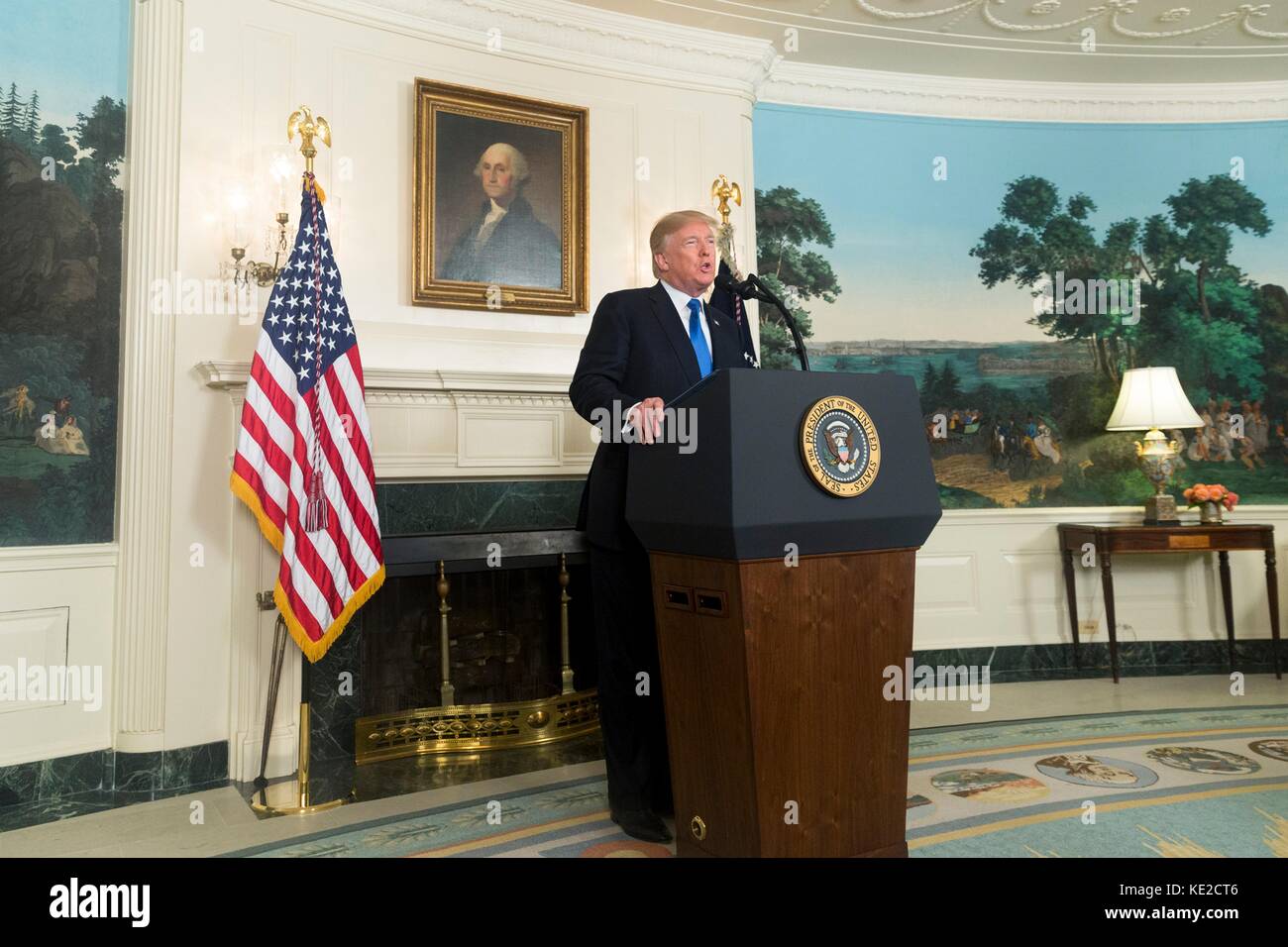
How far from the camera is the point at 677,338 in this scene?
9.04 feet

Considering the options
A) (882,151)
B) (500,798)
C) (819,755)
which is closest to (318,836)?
(500,798)

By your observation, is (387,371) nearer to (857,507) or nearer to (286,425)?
(286,425)

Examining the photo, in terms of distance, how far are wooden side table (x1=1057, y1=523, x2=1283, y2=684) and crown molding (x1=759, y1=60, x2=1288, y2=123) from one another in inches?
113

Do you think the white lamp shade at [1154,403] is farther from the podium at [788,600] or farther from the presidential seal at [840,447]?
the presidential seal at [840,447]

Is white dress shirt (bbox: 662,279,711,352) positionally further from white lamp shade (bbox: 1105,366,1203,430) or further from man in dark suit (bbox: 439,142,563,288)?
white lamp shade (bbox: 1105,366,1203,430)

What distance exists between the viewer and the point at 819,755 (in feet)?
6.65

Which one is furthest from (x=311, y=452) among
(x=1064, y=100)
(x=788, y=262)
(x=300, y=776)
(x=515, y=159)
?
(x=1064, y=100)

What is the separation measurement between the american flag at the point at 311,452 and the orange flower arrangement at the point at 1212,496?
4963 mm

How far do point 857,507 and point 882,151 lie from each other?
4580mm

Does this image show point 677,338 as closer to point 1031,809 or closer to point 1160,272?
point 1031,809

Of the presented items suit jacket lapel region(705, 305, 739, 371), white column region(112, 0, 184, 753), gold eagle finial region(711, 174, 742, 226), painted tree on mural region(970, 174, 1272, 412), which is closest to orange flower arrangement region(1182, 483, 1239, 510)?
painted tree on mural region(970, 174, 1272, 412)

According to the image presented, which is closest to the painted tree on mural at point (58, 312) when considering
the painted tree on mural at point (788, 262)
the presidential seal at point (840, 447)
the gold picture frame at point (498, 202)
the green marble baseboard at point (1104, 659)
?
the gold picture frame at point (498, 202)

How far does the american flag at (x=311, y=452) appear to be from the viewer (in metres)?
3.36

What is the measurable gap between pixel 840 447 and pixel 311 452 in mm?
2230
